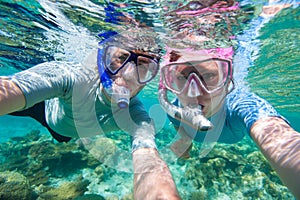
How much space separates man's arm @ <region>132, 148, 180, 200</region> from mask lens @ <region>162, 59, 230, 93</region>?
2.05 m

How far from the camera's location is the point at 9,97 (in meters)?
2.48

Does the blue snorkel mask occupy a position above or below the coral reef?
above

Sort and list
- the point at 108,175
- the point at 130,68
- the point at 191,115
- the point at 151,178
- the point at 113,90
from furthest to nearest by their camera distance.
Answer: the point at 108,175
the point at 130,68
the point at 113,90
the point at 191,115
the point at 151,178

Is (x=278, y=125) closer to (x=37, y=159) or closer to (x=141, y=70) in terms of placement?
(x=141, y=70)

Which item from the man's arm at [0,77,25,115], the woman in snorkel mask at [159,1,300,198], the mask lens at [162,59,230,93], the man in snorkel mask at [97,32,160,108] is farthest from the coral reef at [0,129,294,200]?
the man's arm at [0,77,25,115]

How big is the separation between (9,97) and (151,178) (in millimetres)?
2082

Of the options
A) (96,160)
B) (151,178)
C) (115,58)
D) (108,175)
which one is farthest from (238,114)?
(96,160)

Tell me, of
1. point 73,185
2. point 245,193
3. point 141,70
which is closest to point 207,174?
point 245,193

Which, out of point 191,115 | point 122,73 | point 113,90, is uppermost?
point 122,73

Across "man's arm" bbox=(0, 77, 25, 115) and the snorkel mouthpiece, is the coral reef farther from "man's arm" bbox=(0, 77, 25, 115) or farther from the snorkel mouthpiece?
"man's arm" bbox=(0, 77, 25, 115)

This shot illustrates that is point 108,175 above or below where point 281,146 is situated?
Result: below

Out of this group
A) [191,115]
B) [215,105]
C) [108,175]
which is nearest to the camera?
[191,115]

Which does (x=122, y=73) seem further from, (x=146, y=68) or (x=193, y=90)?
(x=193, y=90)

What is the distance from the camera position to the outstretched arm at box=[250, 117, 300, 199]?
6.63 ft
